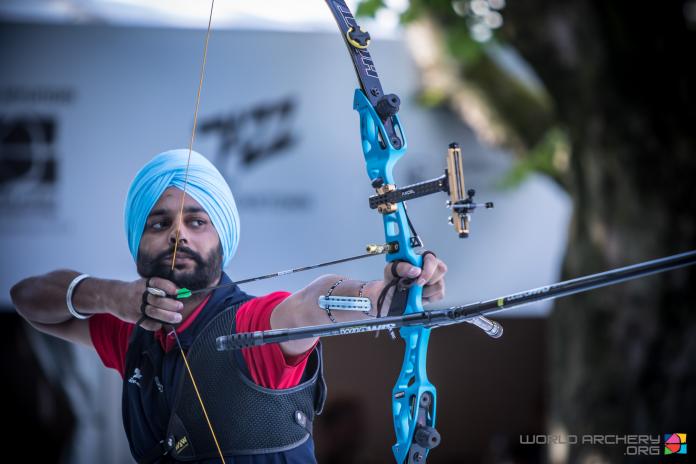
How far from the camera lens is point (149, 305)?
2.11 m

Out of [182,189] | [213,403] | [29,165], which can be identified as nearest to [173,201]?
[182,189]

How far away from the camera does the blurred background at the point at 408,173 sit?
10.7 feet

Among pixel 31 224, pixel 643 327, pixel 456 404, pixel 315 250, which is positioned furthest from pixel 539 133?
pixel 31 224

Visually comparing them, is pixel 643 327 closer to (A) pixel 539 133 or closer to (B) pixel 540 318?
(A) pixel 539 133

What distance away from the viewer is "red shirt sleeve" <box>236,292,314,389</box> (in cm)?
212

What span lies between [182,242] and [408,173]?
2.47m

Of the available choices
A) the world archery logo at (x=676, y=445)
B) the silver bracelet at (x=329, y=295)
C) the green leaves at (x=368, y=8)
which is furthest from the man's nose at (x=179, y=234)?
the world archery logo at (x=676, y=445)

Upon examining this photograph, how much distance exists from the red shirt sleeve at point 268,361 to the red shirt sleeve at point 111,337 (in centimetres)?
31

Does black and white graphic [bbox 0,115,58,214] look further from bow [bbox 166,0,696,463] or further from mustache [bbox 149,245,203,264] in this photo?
bow [bbox 166,0,696,463]

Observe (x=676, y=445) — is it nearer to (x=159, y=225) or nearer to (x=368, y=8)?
(x=368, y=8)

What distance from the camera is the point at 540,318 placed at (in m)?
7.20

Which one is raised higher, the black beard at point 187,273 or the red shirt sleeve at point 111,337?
the black beard at point 187,273

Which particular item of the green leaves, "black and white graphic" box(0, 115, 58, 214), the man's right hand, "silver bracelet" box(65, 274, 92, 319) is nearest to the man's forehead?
the man's right hand

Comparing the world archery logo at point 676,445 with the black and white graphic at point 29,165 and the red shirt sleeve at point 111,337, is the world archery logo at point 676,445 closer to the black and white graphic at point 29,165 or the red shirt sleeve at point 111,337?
the red shirt sleeve at point 111,337
